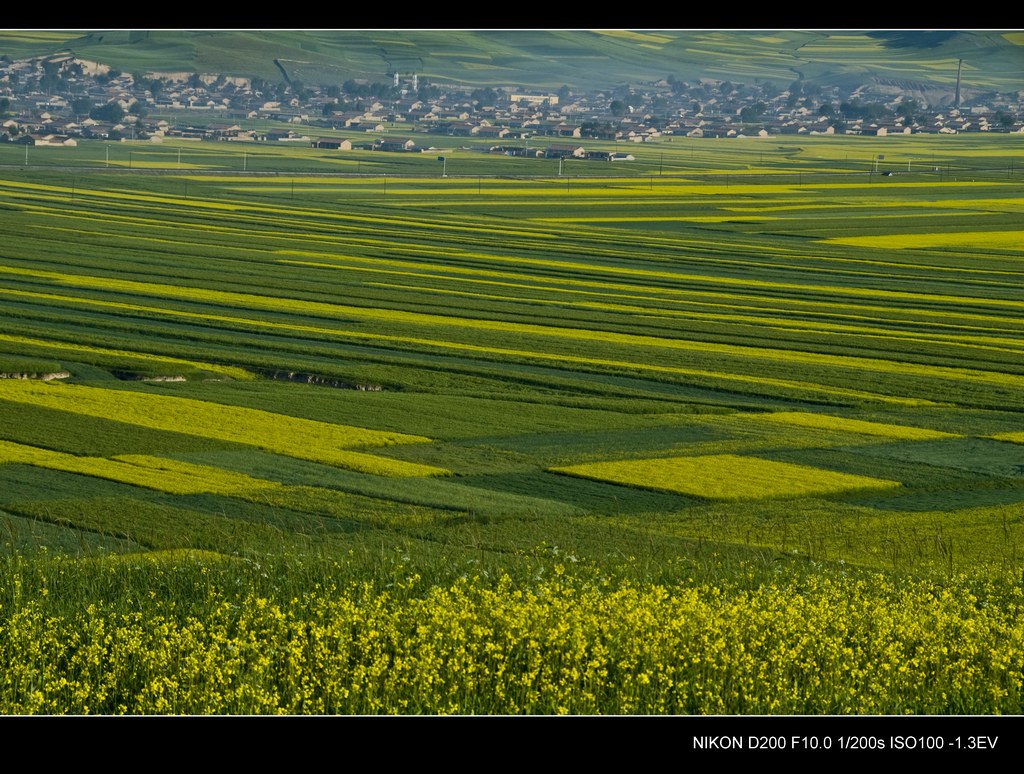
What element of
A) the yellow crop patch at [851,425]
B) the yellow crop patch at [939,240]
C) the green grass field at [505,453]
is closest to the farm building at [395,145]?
the green grass field at [505,453]

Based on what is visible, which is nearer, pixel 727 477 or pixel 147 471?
pixel 147 471

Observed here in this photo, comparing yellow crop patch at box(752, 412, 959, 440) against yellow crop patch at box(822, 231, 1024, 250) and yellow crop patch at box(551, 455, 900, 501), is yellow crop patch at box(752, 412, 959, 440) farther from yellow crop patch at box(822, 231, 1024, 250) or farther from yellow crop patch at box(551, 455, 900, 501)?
yellow crop patch at box(822, 231, 1024, 250)

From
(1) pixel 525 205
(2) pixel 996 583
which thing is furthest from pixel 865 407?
(1) pixel 525 205

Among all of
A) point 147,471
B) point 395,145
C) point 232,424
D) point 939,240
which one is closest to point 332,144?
point 395,145

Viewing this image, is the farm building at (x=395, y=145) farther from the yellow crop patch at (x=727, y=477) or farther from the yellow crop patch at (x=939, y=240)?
the yellow crop patch at (x=727, y=477)

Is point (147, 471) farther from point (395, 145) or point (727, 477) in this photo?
point (395, 145)

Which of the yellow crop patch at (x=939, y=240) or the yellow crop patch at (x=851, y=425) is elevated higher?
the yellow crop patch at (x=851, y=425)
